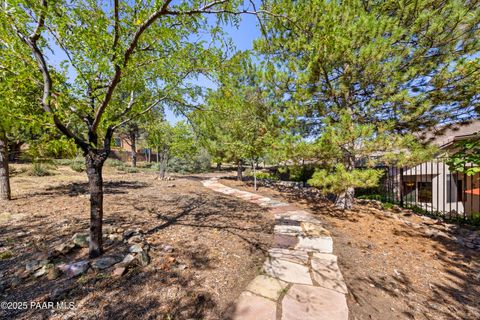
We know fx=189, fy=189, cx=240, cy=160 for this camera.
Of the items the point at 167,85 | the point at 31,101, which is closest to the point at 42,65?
the point at 31,101

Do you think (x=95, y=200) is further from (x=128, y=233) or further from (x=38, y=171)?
(x=38, y=171)

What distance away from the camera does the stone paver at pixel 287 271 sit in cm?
255

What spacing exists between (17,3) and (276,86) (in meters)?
4.99

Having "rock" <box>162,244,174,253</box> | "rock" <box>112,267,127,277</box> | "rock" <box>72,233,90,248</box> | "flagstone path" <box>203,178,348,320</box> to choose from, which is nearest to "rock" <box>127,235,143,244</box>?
"rock" <box>162,244,174,253</box>

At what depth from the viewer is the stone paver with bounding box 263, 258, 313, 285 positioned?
255cm

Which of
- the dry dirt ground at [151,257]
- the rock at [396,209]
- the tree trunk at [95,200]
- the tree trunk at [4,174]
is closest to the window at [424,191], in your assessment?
the rock at [396,209]

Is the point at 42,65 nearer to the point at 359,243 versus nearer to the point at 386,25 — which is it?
the point at 359,243

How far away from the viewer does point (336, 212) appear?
5844mm

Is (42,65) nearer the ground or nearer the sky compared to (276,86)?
nearer the ground

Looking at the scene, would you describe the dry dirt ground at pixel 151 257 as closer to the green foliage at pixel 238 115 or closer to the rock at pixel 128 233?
the rock at pixel 128 233

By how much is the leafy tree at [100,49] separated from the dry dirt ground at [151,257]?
2.46 feet

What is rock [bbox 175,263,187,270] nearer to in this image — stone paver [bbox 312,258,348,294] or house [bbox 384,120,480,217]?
stone paver [bbox 312,258,348,294]

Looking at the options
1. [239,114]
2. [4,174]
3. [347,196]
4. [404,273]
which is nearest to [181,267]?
[404,273]

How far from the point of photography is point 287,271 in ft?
8.95
